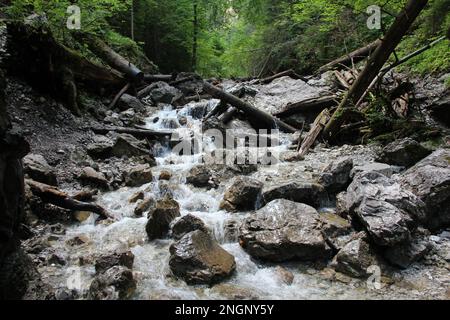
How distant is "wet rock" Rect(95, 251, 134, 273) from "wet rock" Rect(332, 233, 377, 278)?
8.96 feet

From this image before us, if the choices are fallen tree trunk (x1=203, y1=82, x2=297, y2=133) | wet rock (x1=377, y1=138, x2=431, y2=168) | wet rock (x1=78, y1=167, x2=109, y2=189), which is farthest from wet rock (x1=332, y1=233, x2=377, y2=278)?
fallen tree trunk (x1=203, y1=82, x2=297, y2=133)

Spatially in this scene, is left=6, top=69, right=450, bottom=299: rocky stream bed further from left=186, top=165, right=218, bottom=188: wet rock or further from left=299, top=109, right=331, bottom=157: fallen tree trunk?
left=299, top=109, right=331, bottom=157: fallen tree trunk

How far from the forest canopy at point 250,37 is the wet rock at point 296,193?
5.78 meters

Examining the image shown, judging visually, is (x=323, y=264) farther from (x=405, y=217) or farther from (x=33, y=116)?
(x=33, y=116)

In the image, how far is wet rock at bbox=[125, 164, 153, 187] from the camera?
693 centimetres

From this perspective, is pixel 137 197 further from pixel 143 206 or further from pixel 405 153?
pixel 405 153

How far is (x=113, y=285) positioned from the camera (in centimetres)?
370

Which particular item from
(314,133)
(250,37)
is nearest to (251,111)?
(314,133)

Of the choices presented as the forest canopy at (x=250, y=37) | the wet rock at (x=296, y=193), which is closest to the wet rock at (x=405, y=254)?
the wet rock at (x=296, y=193)

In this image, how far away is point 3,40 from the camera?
7715mm

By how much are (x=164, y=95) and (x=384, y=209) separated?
10420mm

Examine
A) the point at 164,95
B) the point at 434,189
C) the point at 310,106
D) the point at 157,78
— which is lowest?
the point at 434,189
